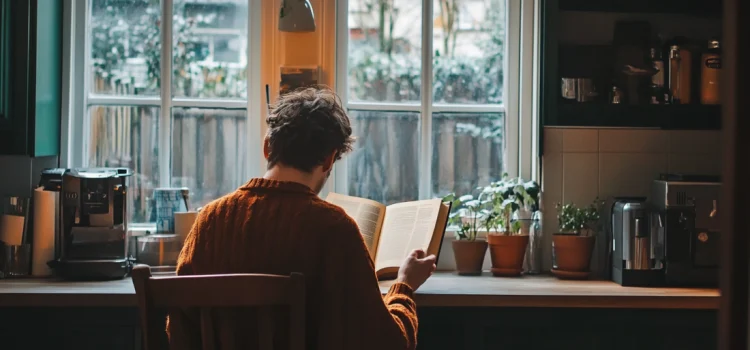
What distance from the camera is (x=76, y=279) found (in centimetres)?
268

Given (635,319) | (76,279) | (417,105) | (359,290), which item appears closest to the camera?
(359,290)

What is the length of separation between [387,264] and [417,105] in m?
0.75

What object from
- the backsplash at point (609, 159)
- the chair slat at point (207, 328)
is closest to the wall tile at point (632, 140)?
the backsplash at point (609, 159)

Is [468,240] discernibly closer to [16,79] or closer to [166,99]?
[166,99]

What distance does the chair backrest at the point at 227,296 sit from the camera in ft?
5.13

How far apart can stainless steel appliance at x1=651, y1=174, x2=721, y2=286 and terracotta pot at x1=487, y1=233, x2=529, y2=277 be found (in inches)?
18.1

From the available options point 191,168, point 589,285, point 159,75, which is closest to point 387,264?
point 589,285

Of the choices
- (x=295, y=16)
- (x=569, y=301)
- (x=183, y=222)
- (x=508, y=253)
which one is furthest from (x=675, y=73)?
(x=183, y=222)

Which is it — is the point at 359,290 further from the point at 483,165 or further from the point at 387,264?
the point at 483,165

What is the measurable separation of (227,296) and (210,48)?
1716 mm

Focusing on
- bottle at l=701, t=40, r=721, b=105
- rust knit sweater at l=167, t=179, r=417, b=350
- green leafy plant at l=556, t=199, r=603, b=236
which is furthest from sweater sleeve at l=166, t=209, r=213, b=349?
bottle at l=701, t=40, r=721, b=105

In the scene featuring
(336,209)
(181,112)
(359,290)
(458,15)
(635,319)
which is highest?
(458,15)

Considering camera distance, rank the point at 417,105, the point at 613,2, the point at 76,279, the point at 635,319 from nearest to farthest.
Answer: the point at 635,319 → the point at 76,279 → the point at 613,2 → the point at 417,105

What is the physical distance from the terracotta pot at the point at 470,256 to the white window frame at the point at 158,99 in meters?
0.76
